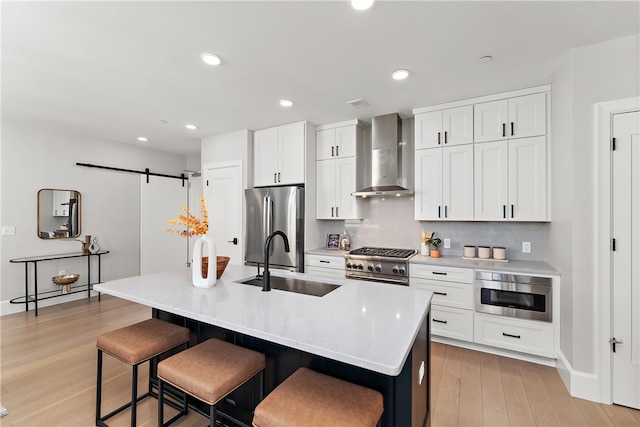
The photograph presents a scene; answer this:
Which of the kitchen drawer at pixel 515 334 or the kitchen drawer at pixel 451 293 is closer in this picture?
the kitchen drawer at pixel 515 334

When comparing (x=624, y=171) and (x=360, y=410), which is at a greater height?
(x=624, y=171)

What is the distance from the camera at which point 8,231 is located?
158 inches

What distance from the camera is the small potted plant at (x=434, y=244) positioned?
3420mm

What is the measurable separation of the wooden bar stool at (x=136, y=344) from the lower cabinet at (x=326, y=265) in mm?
1868

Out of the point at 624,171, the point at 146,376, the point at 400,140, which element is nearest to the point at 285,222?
the point at 400,140

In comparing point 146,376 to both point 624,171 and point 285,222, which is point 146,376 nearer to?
point 285,222

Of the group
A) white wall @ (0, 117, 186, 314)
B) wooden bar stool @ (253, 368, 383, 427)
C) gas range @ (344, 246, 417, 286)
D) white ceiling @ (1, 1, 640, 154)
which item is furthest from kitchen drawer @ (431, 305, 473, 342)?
white wall @ (0, 117, 186, 314)

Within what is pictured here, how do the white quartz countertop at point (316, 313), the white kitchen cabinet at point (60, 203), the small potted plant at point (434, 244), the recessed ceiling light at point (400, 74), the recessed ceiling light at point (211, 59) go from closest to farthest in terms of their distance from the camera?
the white quartz countertop at point (316, 313) → the recessed ceiling light at point (211, 59) → the recessed ceiling light at point (400, 74) → the small potted plant at point (434, 244) → the white kitchen cabinet at point (60, 203)

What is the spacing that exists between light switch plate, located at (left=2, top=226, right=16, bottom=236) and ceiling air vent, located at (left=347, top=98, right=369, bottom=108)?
16.0 feet

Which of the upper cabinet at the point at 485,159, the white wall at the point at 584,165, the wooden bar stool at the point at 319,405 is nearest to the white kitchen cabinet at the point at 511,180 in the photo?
the upper cabinet at the point at 485,159

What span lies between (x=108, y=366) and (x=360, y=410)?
2.67 metres

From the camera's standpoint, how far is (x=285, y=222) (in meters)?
3.96

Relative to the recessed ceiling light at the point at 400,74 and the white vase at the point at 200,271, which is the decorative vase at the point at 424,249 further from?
the white vase at the point at 200,271

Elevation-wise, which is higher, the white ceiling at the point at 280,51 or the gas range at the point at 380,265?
the white ceiling at the point at 280,51
